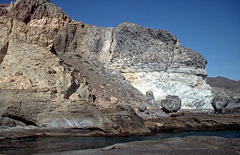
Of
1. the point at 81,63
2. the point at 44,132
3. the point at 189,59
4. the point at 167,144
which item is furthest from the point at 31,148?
the point at 189,59

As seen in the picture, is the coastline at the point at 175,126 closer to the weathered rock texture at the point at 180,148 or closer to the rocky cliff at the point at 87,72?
the rocky cliff at the point at 87,72

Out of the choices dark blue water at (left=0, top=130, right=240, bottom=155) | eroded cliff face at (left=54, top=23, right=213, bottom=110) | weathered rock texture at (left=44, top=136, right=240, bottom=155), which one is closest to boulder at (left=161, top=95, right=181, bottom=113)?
eroded cliff face at (left=54, top=23, right=213, bottom=110)

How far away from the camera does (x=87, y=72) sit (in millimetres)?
34094

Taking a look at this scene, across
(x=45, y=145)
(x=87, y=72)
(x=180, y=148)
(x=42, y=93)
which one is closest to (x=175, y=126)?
(x=42, y=93)

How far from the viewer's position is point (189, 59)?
147 feet

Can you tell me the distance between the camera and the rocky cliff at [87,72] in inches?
570

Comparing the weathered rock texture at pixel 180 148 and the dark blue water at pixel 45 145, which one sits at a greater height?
the weathered rock texture at pixel 180 148

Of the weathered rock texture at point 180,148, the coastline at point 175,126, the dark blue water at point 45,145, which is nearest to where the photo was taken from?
the weathered rock texture at point 180,148

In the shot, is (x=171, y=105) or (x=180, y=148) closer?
(x=180, y=148)

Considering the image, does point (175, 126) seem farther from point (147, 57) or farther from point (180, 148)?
point (147, 57)

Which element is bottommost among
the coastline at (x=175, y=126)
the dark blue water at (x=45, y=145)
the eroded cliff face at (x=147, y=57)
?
the dark blue water at (x=45, y=145)

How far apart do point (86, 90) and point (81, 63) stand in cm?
1864

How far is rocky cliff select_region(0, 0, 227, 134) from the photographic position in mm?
14477

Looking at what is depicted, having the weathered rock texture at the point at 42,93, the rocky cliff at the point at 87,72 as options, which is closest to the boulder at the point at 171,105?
the rocky cliff at the point at 87,72
